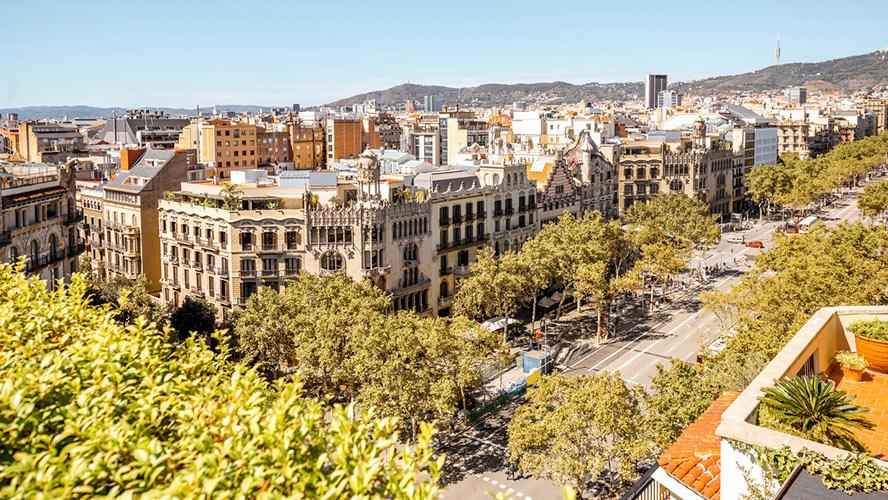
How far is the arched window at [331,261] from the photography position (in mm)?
69238

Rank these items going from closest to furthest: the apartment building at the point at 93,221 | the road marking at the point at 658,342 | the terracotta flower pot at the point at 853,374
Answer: the terracotta flower pot at the point at 853,374
the road marking at the point at 658,342
the apartment building at the point at 93,221

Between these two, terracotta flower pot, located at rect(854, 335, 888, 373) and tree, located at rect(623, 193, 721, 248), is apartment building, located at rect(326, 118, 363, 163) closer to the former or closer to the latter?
tree, located at rect(623, 193, 721, 248)

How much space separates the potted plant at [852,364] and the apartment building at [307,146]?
173431 mm

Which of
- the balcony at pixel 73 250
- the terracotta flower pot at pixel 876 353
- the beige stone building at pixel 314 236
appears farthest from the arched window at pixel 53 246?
the terracotta flower pot at pixel 876 353

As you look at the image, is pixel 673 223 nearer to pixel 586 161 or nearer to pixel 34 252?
pixel 586 161

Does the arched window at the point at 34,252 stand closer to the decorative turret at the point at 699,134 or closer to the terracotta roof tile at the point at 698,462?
the terracotta roof tile at the point at 698,462

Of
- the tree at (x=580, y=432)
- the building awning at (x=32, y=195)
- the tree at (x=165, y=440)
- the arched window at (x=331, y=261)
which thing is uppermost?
the building awning at (x=32, y=195)

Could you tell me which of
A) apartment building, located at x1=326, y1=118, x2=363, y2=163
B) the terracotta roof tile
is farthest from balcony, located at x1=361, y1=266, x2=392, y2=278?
apartment building, located at x1=326, y1=118, x2=363, y2=163

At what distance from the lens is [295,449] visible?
47.3 feet

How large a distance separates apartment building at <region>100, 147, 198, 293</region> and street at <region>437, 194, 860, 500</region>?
52.4 m

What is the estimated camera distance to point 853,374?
2250 centimetres

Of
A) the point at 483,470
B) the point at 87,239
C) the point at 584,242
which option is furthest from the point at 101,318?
the point at 87,239

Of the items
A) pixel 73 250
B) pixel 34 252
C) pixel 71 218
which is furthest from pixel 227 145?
pixel 34 252

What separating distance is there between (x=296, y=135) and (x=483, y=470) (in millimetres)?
154473
